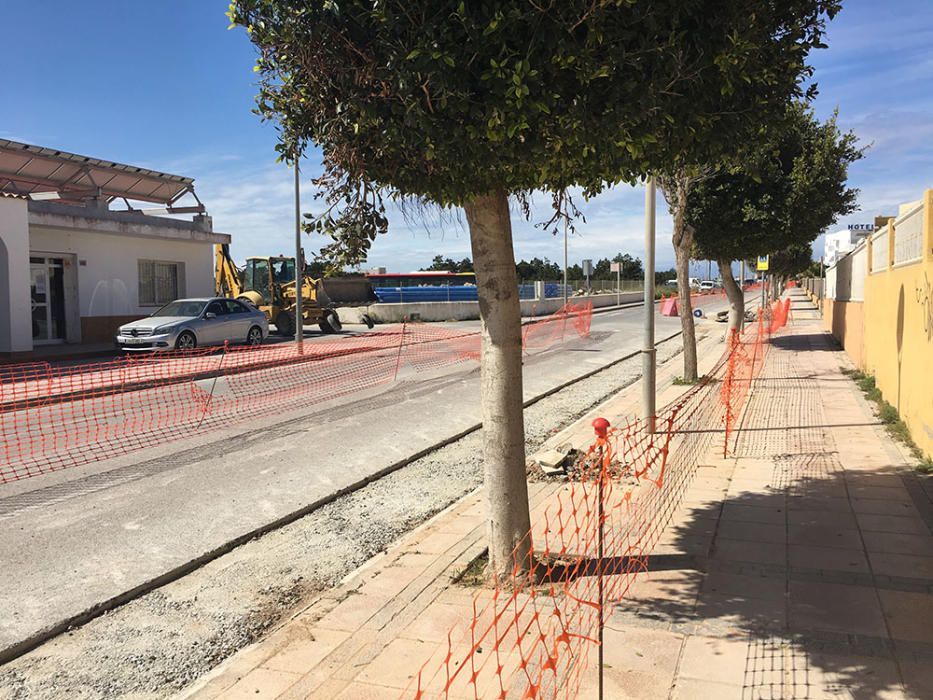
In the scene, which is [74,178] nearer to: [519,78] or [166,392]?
[166,392]

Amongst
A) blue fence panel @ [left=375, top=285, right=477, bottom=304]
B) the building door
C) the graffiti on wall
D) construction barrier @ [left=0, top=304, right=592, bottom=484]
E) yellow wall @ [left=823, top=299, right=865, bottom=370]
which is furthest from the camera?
blue fence panel @ [left=375, top=285, right=477, bottom=304]

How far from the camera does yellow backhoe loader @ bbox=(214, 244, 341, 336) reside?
88.0ft

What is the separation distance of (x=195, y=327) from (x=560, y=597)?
1684 cm

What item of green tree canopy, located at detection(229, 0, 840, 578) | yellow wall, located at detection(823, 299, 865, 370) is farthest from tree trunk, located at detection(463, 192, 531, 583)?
yellow wall, located at detection(823, 299, 865, 370)

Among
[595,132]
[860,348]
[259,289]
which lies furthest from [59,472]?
[259,289]

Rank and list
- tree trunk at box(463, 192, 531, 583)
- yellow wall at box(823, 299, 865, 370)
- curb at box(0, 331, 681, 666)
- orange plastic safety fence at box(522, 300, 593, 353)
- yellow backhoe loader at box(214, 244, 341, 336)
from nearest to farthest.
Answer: curb at box(0, 331, 681, 666), tree trunk at box(463, 192, 531, 583), yellow wall at box(823, 299, 865, 370), orange plastic safety fence at box(522, 300, 593, 353), yellow backhoe loader at box(214, 244, 341, 336)

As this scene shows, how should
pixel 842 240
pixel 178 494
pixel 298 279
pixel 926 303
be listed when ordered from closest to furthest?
pixel 178 494 < pixel 926 303 < pixel 298 279 < pixel 842 240

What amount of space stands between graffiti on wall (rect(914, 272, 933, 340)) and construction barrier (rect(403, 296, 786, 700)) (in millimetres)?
2620

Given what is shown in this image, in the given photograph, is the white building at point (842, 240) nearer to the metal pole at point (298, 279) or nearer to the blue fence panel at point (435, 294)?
the blue fence panel at point (435, 294)

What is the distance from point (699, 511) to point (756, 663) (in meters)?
2.57

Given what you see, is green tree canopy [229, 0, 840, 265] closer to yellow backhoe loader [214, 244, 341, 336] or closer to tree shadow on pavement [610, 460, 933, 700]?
tree shadow on pavement [610, 460, 933, 700]

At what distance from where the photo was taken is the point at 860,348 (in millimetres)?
15172

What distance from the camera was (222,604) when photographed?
15.3 ft

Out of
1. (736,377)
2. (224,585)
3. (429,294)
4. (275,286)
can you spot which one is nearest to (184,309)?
(275,286)
